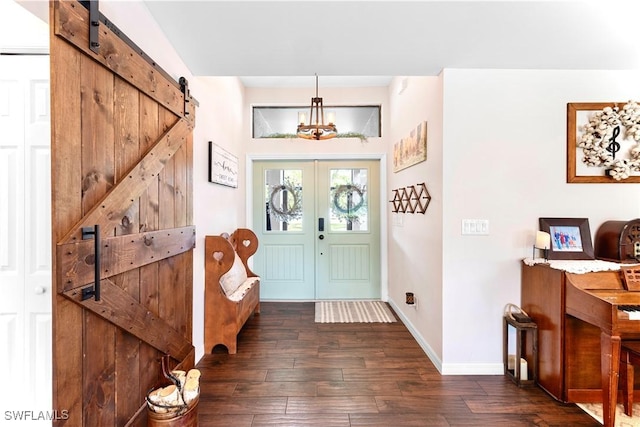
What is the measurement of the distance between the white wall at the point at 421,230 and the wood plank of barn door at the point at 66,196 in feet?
7.69

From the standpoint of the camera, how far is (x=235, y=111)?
12.7 feet

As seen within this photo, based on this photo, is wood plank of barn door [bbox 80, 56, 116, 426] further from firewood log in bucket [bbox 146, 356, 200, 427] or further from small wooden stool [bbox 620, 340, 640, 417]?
small wooden stool [bbox 620, 340, 640, 417]

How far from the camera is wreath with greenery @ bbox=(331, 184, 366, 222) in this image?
452cm

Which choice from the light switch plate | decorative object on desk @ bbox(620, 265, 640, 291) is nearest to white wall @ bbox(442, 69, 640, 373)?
the light switch plate

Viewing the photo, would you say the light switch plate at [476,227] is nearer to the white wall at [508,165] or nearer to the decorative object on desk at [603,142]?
the white wall at [508,165]

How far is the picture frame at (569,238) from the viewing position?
2.37 metres

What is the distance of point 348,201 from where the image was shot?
4527 millimetres

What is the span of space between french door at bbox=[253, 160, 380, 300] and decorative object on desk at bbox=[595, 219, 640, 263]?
254 centimetres

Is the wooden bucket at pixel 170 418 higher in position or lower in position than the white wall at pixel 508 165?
lower

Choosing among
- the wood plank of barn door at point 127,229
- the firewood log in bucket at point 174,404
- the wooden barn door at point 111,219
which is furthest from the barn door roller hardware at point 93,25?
the firewood log in bucket at point 174,404

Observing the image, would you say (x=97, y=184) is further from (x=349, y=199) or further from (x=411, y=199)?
(x=349, y=199)

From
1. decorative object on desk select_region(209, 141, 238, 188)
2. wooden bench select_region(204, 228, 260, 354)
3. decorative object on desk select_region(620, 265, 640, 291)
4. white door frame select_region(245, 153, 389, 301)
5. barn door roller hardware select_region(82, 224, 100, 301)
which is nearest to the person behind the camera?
barn door roller hardware select_region(82, 224, 100, 301)

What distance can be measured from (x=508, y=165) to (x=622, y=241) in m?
0.96

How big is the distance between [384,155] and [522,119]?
80.0 inches
